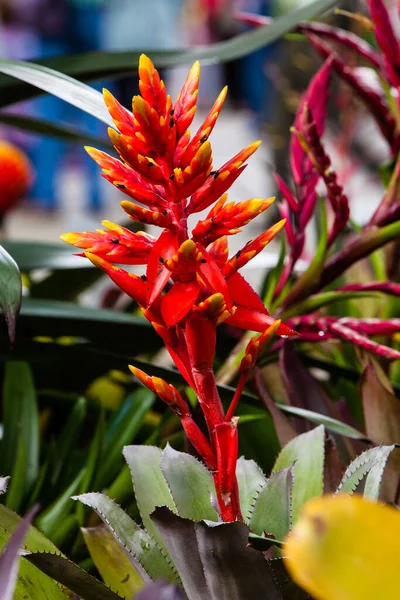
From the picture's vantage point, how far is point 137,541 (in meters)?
0.25

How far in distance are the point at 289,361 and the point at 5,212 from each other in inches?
22.1

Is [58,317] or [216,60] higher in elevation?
[216,60]

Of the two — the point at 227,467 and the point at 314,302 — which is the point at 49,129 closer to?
the point at 314,302

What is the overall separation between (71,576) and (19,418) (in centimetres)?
23

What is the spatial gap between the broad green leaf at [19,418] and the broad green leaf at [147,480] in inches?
5.9

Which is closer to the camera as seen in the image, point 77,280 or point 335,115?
point 77,280

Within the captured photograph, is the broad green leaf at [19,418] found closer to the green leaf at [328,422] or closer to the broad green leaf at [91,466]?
the broad green leaf at [91,466]

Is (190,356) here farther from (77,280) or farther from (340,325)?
(77,280)

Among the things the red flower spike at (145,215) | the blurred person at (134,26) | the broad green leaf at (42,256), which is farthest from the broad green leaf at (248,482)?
the blurred person at (134,26)

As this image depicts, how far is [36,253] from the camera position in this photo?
0.53m

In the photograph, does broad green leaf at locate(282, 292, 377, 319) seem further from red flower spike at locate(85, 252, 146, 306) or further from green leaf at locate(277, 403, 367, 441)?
red flower spike at locate(85, 252, 146, 306)

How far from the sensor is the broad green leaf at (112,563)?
0.26 metres

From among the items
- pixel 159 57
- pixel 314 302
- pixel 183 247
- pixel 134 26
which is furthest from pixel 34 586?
pixel 134 26

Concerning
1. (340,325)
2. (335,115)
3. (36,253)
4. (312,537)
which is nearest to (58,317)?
(36,253)
